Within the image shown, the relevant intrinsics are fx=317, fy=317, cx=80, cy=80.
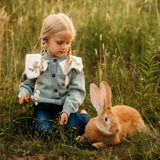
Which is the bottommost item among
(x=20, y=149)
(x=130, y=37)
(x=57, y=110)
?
(x=20, y=149)

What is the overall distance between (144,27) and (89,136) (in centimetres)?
229

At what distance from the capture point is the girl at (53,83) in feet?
10.1

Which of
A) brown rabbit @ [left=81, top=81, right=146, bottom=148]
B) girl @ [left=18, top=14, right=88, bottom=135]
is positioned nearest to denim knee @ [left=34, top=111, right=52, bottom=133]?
girl @ [left=18, top=14, right=88, bottom=135]

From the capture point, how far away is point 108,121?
2855 millimetres

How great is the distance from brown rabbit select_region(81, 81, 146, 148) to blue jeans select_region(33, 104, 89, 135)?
7.2 inches

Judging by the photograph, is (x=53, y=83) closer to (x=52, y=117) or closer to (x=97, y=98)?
(x=52, y=117)

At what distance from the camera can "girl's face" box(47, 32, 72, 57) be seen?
300 cm

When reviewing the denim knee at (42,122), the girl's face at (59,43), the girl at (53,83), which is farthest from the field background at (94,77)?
the girl's face at (59,43)

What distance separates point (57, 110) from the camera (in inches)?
131

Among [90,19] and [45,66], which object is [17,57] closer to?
[45,66]

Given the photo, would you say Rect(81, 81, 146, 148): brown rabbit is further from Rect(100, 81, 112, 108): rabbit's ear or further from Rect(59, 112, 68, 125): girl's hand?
Rect(59, 112, 68, 125): girl's hand

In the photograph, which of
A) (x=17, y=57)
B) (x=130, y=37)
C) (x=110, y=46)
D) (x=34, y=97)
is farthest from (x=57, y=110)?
(x=130, y=37)

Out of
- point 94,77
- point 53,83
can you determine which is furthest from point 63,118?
point 94,77

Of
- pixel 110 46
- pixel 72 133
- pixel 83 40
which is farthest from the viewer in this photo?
pixel 83 40
